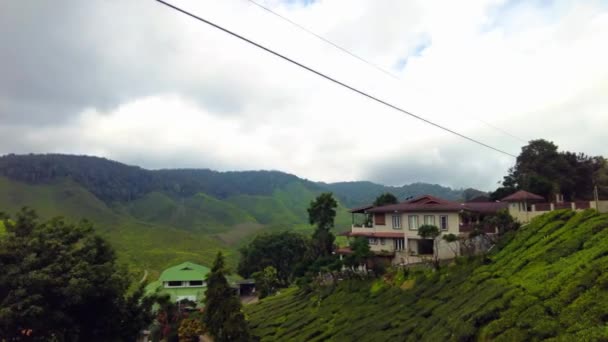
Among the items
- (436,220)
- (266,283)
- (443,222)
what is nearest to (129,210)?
(266,283)

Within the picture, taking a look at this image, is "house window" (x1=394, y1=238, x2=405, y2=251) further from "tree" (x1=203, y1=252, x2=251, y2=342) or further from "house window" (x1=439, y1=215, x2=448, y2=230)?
"tree" (x1=203, y1=252, x2=251, y2=342)

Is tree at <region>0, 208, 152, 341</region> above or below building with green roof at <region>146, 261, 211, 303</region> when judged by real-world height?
above

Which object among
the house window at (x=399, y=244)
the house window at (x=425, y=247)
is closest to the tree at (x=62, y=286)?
the house window at (x=425, y=247)

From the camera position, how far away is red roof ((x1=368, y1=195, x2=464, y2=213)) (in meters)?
34.7

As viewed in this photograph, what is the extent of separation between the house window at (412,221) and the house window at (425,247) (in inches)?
62.6

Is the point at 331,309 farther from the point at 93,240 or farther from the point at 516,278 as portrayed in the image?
the point at 93,240

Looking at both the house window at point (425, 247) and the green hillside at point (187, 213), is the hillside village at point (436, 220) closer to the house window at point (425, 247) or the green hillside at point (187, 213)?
the house window at point (425, 247)

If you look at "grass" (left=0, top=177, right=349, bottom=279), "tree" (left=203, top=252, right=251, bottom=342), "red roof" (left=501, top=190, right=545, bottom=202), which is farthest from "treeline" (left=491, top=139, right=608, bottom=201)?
"grass" (left=0, top=177, right=349, bottom=279)

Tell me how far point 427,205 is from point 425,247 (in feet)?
13.1

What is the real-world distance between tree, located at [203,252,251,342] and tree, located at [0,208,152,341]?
39.8 feet

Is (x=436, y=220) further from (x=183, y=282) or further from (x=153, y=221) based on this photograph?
(x=153, y=221)

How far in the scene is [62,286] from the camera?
564 inches

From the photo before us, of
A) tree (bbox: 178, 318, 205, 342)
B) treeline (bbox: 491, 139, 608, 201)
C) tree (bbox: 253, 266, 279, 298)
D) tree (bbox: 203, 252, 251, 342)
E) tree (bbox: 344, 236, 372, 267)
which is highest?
treeline (bbox: 491, 139, 608, 201)

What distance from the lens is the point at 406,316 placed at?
911 inches
